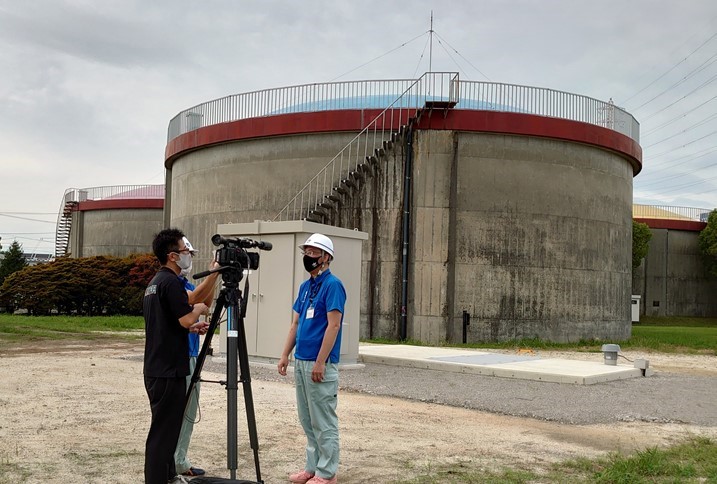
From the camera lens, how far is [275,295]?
14500 mm

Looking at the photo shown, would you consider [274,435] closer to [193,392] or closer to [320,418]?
[193,392]

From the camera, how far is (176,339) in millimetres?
5762

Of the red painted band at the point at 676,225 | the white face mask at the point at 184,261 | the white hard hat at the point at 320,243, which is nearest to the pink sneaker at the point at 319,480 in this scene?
the white hard hat at the point at 320,243

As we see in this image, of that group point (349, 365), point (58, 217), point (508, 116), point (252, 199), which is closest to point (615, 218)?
point (508, 116)

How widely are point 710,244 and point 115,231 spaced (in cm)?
3513

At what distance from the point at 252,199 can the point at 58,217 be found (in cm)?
3083

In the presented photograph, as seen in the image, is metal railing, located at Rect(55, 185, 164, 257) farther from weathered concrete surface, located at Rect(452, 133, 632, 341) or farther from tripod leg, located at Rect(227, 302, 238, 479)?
tripod leg, located at Rect(227, 302, 238, 479)

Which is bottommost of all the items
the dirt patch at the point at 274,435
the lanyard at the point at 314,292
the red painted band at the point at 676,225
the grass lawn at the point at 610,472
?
the dirt patch at the point at 274,435

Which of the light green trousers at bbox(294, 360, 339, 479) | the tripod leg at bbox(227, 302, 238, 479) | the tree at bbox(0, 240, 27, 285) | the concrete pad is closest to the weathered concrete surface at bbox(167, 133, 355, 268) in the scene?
the concrete pad

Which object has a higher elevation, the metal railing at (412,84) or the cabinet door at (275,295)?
the metal railing at (412,84)

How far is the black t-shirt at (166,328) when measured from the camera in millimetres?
5691

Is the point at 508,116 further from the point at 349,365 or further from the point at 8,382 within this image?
the point at 8,382

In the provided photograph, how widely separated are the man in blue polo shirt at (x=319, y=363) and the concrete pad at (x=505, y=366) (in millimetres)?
7461

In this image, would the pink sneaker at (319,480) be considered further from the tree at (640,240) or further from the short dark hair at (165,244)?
the tree at (640,240)
